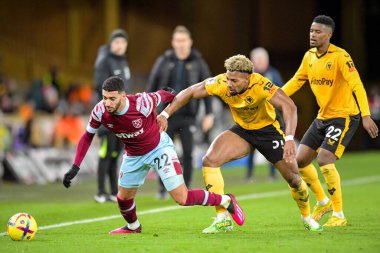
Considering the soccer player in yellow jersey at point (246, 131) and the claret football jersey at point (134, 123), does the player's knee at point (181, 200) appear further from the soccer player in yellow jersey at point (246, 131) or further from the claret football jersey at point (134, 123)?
the claret football jersey at point (134, 123)

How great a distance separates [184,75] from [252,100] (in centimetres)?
439

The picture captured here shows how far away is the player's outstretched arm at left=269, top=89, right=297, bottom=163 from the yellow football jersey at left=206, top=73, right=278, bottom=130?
0.08m

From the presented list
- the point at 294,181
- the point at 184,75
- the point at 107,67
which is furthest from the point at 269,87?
the point at 107,67

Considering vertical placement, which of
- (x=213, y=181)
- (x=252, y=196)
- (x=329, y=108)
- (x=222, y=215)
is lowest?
(x=252, y=196)

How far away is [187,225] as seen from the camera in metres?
9.89

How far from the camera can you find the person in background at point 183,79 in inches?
515

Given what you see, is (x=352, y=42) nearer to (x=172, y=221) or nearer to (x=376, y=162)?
(x=376, y=162)

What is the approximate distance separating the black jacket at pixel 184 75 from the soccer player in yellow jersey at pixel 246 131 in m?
3.82

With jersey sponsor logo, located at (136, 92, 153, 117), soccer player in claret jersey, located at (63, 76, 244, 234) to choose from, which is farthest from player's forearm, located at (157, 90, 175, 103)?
jersey sponsor logo, located at (136, 92, 153, 117)

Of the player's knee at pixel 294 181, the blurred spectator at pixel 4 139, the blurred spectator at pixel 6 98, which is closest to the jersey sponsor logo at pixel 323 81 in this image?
the player's knee at pixel 294 181

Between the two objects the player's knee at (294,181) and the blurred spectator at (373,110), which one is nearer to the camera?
the player's knee at (294,181)

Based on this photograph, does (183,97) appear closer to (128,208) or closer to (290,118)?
(290,118)

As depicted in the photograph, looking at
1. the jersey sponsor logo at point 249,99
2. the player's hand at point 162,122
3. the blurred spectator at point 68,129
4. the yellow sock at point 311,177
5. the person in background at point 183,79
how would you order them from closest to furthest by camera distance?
the jersey sponsor logo at point 249,99 → the player's hand at point 162,122 → the yellow sock at point 311,177 → the person in background at point 183,79 → the blurred spectator at point 68,129

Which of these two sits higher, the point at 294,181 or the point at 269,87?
the point at 269,87
